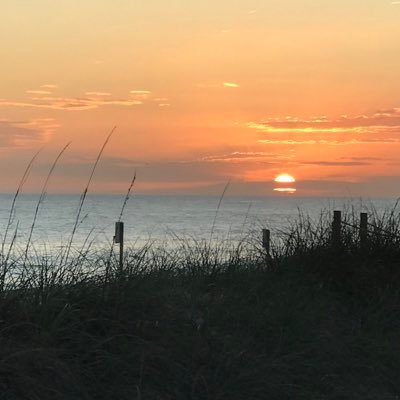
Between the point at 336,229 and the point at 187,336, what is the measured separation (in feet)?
17.7

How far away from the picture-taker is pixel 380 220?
40.2 feet

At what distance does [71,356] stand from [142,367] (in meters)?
0.57

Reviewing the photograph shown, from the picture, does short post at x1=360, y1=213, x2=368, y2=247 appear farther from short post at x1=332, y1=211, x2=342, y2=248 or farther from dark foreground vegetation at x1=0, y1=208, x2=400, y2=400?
dark foreground vegetation at x1=0, y1=208, x2=400, y2=400

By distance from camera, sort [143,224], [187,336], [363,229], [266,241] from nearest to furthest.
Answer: [187,336], [363,229], [266,241], [143,224]

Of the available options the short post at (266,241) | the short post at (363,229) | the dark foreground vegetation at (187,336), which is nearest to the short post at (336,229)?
the short post at (363,229)

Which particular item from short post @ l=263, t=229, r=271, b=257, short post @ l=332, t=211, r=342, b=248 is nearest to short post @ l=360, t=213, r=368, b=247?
short post @ l=332, t=211, r=342, b=248

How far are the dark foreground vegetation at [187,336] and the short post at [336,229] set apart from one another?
1.43m

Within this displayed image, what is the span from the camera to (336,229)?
11414mm

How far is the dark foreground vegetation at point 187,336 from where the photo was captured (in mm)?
5633

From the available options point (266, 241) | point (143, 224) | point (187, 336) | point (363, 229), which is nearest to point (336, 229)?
point (363, 229)

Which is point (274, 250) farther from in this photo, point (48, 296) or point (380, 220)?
point (48, 296)

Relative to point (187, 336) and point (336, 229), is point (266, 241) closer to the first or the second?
point (336, 229)

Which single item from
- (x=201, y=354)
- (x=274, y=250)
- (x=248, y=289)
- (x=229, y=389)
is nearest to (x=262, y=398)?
(x=229, y=389)

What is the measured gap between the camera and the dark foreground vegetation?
563 cm
